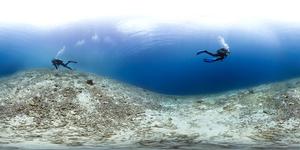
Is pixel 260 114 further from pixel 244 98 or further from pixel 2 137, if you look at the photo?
pixel 2 137

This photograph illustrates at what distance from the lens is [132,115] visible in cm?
2141

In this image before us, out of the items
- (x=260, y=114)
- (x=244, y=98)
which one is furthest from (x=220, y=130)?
(x=244, y=98)

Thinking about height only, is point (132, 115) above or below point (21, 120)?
above

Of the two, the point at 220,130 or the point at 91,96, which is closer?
the point at 220,130

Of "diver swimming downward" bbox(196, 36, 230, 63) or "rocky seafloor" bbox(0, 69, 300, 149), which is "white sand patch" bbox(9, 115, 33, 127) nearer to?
"rocky seafloor" bbox(0, 69, 300, 149)

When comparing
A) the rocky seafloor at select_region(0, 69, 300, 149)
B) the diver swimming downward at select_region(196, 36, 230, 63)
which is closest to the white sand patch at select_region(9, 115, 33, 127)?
the rocky seafloor at select_region(0, 69, 300, 149)

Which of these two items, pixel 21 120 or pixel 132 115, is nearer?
pixel 21 120

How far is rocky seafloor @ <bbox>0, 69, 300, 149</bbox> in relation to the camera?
18312 mm

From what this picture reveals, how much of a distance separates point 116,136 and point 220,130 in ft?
13.5

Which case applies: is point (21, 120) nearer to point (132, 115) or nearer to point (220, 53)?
point (132, 115)

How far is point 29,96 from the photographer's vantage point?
71.8 ft

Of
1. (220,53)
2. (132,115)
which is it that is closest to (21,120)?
(132,115)

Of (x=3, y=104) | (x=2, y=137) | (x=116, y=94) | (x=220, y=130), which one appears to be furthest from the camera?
(x=116, y=94)

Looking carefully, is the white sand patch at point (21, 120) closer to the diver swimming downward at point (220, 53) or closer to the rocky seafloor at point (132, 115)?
the rocky seafloor at point (132, 115)
